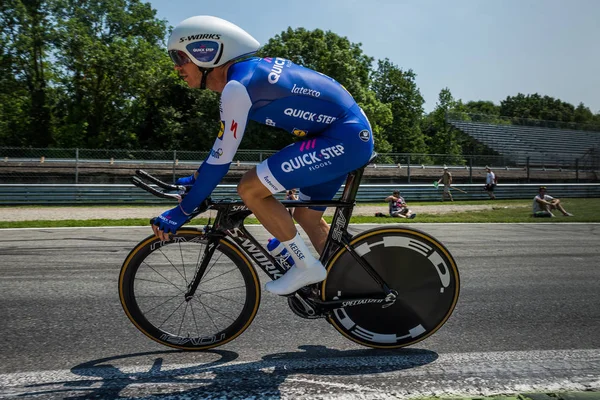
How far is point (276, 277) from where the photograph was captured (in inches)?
131

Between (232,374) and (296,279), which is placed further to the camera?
(296,279)

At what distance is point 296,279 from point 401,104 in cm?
7573

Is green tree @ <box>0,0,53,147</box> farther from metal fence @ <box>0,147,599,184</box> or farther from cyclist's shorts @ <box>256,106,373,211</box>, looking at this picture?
cyclist's shorts @ <box>256,106,373,211</box>

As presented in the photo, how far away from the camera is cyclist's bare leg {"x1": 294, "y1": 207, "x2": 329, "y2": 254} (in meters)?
3.46

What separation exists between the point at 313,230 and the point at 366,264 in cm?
41

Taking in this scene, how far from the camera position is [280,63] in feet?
10.2

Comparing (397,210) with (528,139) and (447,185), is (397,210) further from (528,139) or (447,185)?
(528,139)

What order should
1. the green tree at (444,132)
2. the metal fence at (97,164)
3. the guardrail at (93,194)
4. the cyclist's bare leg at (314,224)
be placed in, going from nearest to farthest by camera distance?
the cyclist's bare leg at (314,224), the guardrail at (93,194), the metal fence at (97,164), the green tree at (444,132)

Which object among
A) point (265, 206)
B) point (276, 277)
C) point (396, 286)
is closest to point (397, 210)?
point (396, 286)

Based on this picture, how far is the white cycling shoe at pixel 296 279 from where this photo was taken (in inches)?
124

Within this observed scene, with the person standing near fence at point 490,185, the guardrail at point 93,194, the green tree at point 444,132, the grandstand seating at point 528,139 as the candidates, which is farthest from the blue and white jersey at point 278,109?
the grandstand seating at point 528,139

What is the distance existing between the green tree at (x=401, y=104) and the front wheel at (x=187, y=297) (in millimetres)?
68207

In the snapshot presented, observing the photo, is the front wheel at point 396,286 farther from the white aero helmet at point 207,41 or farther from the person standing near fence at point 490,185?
the person standing near fence at point 490,185

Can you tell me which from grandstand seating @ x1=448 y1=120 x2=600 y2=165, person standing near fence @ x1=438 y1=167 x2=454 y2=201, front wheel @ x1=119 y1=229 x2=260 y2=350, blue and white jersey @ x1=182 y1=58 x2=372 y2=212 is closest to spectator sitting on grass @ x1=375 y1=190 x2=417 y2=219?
person standing near fence @ x1=438 y1=167 x2=454 y2=201
